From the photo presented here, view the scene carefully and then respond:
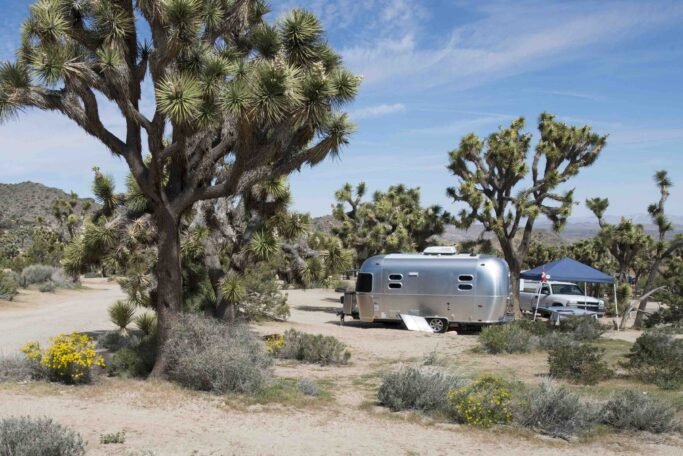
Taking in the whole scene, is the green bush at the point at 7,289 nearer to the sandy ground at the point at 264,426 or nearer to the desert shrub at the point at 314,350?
the desert shrub at the point at 314,350

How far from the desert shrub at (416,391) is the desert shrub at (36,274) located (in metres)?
27.6

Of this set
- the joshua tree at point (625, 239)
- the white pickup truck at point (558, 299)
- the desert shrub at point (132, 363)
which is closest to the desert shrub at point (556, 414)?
the desert shrub at point (132, 363)

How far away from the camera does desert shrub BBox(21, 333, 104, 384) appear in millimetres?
9531

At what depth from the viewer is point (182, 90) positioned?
9.08 metres

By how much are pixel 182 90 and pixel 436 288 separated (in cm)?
1288

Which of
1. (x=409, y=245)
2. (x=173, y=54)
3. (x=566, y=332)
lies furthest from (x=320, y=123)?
(x=409, y=245)

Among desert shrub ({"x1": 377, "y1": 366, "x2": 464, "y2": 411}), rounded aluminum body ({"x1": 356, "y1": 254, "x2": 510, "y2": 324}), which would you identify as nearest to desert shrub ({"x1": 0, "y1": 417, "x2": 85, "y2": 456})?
desert shrub ({"x1": 377, "y1": 366, "x2": 464, "y2": 411})

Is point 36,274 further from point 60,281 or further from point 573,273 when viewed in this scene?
point 573,273

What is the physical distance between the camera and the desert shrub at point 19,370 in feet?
32.2

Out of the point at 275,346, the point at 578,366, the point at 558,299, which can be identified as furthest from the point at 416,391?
the point at 558,299

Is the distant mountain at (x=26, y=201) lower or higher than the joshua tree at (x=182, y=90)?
higher

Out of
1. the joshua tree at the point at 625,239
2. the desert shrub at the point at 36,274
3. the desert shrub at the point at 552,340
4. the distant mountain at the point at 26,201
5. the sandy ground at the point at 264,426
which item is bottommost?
the sandy ground at the point at 264,426

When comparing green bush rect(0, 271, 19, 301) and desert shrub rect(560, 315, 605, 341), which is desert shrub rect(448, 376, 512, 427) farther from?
green bush rect(0, 271, 19, 301)

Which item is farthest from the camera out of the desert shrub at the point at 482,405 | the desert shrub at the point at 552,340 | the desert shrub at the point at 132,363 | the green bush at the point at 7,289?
the green bush at the point at 7,289
